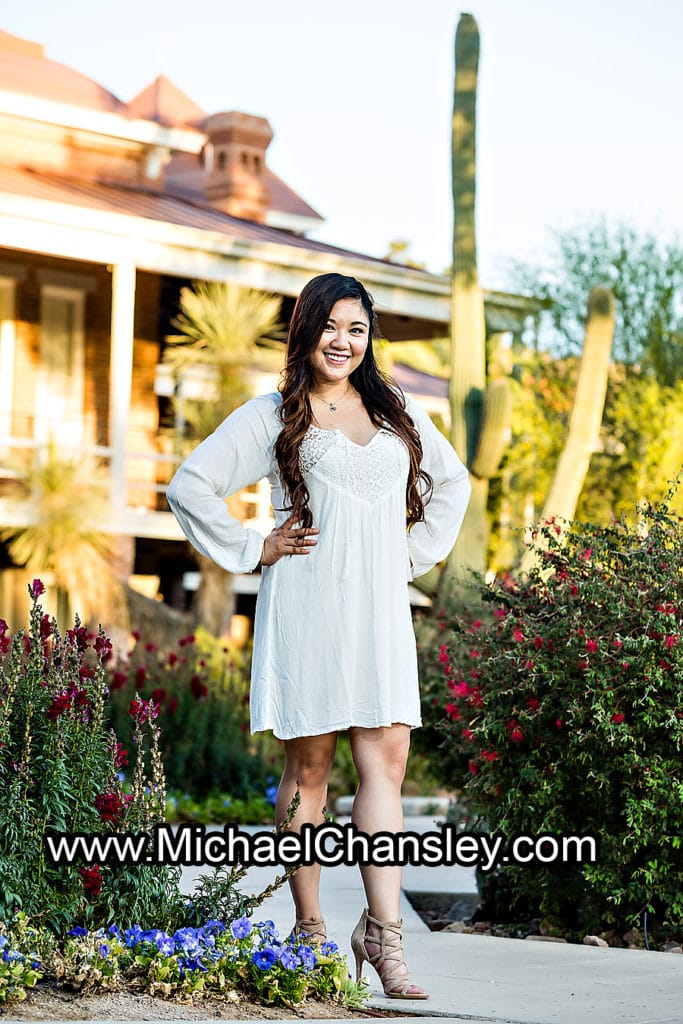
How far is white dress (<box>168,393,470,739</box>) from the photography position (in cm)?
454

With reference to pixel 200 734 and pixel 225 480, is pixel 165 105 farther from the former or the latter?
pixel 225 480

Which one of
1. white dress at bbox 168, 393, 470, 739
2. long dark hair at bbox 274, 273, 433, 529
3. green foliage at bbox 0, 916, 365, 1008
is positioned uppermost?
long dark hair at bbox 274, 273, 433, 529

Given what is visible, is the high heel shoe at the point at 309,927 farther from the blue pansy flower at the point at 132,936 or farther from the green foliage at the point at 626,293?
the green foliage at the point at 626,293

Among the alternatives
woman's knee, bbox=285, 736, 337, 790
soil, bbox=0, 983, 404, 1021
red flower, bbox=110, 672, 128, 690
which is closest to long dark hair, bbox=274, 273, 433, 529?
woman's knee, bbox=285, 736, 337, 790

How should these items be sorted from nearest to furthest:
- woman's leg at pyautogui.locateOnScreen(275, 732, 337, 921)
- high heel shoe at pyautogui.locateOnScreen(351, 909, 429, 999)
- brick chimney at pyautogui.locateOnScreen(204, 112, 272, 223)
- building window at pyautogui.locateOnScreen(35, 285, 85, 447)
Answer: high heel shoe at pyautogui.locateOnScreen(351, 909, 429, 999)
woman's leg at pyautogui.locateOnScreen(275, 732, 337, 921)
building window at pyautogui.locateOnScreen(35, 285, 85, 447)
brick chimney at pyautogui.locateOnScreen(204, 112, 272, 223)

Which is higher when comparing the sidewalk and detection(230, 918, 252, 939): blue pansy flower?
detection(230, 918, 252, 939): blue pansy flower

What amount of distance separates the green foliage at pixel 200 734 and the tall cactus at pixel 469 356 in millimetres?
2503

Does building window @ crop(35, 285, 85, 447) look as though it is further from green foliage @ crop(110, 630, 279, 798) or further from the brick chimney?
green foliage @ crop(110, 630, 279, 798)

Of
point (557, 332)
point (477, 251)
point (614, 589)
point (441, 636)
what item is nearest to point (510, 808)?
point (614, 589)

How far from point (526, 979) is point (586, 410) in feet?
33.9

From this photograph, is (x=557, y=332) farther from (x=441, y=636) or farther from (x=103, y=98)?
(x=441, y=636)

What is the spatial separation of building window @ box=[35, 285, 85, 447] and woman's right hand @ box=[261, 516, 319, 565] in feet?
43.1

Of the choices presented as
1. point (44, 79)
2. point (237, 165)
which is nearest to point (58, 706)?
point (44, 79)

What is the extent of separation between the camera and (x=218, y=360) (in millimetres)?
16391
